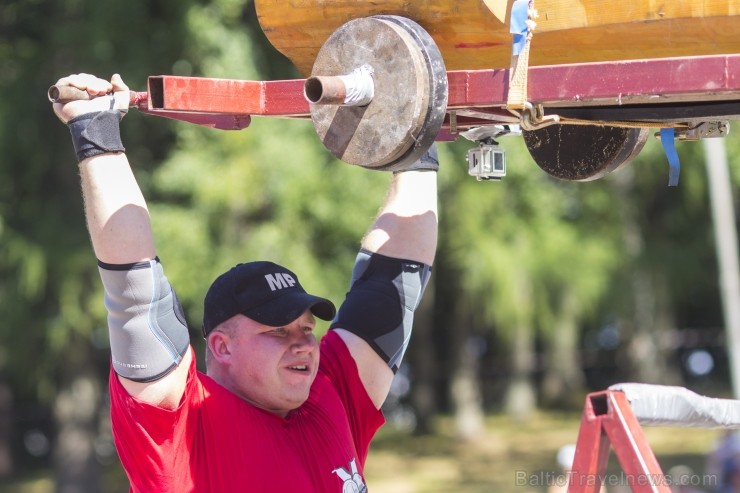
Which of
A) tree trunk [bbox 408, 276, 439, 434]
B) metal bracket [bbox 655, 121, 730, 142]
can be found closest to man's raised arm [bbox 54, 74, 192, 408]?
metal bracket [bbox 655, 121, 730, 142]

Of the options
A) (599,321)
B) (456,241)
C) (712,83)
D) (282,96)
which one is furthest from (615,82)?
(599,321)

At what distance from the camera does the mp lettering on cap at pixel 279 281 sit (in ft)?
10.3

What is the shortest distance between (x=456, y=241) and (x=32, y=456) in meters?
9.48

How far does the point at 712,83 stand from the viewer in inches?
90.5

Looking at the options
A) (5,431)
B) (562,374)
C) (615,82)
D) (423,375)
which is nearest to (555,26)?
(615,82)

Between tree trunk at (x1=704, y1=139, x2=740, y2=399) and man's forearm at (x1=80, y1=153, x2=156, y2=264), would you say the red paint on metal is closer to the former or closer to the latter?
man's forearm at (x1=80, y1=153, x2=156, y2=264)

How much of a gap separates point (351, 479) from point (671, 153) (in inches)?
46.3

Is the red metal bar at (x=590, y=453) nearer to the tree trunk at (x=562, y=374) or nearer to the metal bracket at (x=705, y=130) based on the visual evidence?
the metal bracket at (x=705, y=130)

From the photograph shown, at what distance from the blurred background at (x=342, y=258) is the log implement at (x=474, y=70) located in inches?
353

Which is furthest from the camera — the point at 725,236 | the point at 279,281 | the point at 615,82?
the point at 725,236

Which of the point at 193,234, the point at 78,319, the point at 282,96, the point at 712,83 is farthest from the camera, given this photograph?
the point at 78,319

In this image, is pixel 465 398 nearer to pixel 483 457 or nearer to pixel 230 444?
pixel 483 457

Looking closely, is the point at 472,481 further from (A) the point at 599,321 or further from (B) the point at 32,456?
(B) the point at 32,456

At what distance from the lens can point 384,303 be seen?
Answer: 3.50 metres
